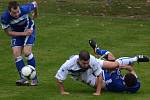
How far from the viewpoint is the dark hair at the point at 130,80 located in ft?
32.9

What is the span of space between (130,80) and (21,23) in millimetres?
2517

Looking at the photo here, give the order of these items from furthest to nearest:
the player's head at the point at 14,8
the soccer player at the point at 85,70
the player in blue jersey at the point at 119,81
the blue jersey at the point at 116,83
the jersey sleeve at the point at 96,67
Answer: the player's head at the point at 14,8
the blue jersey at the point at 116,83
the player in blue jersey at the point at 119,81
the jersey sleeve at the point at 96,67
the soccer player at the point at 85,70

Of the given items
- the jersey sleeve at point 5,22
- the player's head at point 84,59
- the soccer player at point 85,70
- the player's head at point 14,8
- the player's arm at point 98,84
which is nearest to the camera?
the player's head at point 84,59

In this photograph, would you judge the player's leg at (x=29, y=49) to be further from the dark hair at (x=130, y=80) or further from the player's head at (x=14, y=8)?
the dark hair at (x=130, y=80)

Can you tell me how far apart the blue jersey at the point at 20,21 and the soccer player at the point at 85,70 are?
1.57 meters

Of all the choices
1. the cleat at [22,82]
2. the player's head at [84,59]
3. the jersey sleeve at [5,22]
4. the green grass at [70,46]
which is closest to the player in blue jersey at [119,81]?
the green grass at [70,46]

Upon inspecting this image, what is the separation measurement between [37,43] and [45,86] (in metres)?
6.23

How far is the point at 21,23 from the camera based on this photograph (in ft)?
36.1

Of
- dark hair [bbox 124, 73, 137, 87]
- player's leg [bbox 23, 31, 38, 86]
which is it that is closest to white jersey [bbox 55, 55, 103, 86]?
dark hair [bbox 124, 73, 137, 87]

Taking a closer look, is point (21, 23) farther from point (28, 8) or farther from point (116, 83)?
point (116, 83)

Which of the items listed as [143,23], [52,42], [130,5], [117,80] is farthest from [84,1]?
[117,80]

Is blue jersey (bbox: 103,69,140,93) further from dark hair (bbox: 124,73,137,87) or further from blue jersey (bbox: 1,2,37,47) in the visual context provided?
blue jersey (bbox: 1,2,37,47)

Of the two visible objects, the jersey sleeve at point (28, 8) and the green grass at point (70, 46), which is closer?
the green grass at point (70, 46)

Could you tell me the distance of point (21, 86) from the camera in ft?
35.8
